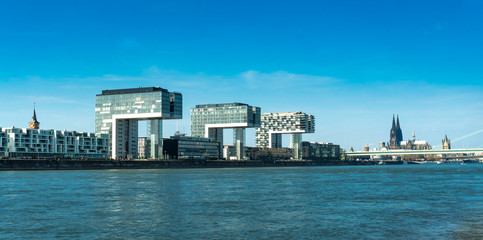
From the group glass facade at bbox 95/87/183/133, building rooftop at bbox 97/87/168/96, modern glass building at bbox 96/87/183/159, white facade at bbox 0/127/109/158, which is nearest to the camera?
white facade at bbox 0/127/109/158

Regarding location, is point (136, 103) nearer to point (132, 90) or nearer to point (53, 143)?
point (132, 90)

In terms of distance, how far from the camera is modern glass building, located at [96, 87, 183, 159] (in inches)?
7165

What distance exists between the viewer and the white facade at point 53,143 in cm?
16241

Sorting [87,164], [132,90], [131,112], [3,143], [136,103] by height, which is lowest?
[87,164]

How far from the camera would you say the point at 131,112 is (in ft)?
608

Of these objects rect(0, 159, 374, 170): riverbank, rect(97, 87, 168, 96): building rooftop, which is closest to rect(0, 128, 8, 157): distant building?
rect(0, 159, 374, 170): riverbank

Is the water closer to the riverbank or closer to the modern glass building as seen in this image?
the riverbank

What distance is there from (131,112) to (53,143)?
91.8ft

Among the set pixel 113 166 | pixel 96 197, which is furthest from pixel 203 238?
pixel 113 166

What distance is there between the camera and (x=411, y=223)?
2898 cm

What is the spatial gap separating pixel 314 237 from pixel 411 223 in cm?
741

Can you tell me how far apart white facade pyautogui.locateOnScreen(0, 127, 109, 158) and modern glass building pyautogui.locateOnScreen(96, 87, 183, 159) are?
6412 millimetres

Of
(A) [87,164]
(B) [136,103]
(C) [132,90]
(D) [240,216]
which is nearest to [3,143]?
(A) [87,164]

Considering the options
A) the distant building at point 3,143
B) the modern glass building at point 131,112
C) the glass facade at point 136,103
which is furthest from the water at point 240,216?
the modern glass building at point 131,112
